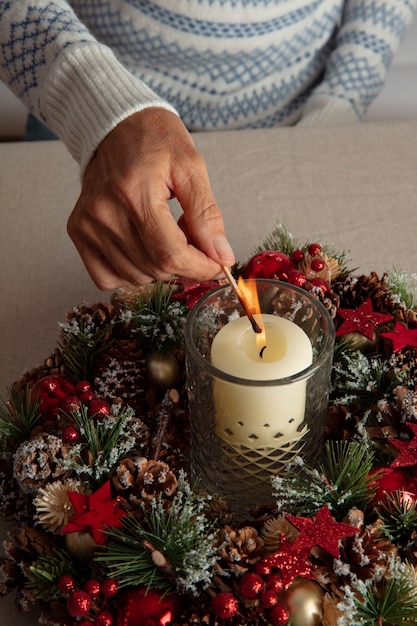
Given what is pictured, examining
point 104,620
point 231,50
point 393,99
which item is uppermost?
point 231,50

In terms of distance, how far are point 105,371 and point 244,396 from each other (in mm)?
165

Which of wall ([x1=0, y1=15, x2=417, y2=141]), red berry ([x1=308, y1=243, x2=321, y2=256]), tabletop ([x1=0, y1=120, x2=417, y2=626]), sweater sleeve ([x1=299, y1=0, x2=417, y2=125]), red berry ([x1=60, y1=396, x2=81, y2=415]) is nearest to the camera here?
red berry ([x1=60, y1=396, x2=81, y2=415])

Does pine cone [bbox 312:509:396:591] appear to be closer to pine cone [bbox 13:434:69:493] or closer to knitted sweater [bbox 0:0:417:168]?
pine cone [bbox 13:434:69:493]

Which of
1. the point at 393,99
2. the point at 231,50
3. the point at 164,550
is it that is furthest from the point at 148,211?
the point at 393,99

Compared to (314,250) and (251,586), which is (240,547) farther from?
(314,250)

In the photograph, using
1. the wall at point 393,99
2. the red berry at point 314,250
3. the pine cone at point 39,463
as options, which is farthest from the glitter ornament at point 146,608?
the wall at point 393,99

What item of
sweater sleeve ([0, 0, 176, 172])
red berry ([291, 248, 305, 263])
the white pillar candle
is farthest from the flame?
sweater sleeve ([0, 0, 176, 172])

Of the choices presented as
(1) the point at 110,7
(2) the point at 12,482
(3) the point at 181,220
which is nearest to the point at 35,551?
(2) the point at 12,482

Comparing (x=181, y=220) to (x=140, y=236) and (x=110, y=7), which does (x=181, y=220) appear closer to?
(x=140, y=236)

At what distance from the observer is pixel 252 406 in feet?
1.52

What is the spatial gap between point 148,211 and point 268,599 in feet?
0.98

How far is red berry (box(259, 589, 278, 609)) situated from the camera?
16.4 inches

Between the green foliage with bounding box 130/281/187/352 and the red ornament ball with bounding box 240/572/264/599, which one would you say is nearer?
the red ornament ball with bounding box 240/572/264/599

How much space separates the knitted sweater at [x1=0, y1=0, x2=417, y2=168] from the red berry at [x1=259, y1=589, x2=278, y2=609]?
539 millimetres
